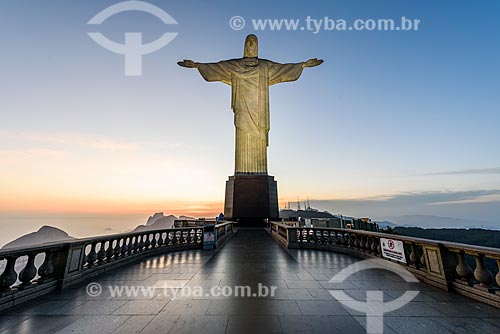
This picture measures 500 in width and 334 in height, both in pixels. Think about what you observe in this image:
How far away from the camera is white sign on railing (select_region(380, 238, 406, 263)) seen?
682 centimetres

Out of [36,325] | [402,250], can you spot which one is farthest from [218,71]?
[36,325]

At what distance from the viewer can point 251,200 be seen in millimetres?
21453

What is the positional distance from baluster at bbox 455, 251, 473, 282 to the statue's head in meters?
22.8

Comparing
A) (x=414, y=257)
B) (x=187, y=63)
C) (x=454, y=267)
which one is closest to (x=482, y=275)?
(x=454, y=267)

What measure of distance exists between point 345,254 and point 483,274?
17.3 feet

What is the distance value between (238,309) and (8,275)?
418 centimetres

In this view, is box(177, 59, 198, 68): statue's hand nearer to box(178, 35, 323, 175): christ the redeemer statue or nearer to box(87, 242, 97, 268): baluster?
box(178, 35, 323, 175): christ the redeemer statue

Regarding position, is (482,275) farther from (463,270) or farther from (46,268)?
(46,268)

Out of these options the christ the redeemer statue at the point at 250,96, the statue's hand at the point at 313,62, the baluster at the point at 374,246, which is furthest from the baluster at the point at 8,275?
the statue's hand at the point at 313,62

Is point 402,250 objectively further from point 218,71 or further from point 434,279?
point 218,71

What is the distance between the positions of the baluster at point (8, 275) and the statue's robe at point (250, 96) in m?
18.6

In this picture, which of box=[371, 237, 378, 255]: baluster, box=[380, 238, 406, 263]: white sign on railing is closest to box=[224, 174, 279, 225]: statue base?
box=[371, 237, 378, 255]: baluster

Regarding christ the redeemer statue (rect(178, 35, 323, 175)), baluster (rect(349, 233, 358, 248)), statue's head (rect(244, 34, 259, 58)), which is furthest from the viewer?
statue's head (rect(244, 34, 259, 58))

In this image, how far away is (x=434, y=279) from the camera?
5594 mm
